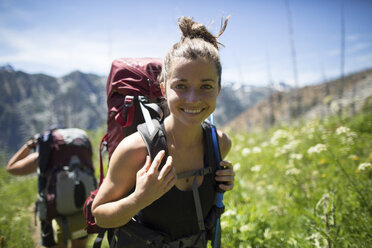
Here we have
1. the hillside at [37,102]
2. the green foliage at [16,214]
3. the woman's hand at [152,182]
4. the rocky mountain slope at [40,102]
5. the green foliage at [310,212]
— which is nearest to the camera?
the woman's hand at [152,182]

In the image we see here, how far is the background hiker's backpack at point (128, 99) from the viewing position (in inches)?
62.3

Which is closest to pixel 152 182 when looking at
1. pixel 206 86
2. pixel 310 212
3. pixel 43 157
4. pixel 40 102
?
pixel 206 86

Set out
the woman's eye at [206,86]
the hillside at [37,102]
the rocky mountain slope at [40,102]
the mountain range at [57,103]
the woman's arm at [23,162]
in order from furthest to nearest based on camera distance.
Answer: the hillside at [37,102]
the rocky mountain slope at [40,102]
the mountain range at [57,103]
the woman's arm at [23,162]
the woman's eye at [206,86]

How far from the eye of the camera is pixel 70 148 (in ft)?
8.83

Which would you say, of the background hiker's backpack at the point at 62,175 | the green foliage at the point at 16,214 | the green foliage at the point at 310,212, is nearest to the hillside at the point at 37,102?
the green foliage at the point at 16,214

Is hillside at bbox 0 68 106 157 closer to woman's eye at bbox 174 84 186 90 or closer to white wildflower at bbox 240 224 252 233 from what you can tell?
white wildflower at bbox 240 224 252 233

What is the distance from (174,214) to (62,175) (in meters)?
1.87

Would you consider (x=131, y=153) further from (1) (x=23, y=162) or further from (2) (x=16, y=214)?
(2) (x=16, y=214)

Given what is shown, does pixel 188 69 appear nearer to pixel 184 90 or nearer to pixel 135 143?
pixel 184 90

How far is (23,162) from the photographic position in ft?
8.55

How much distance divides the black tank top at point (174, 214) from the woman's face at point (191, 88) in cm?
51

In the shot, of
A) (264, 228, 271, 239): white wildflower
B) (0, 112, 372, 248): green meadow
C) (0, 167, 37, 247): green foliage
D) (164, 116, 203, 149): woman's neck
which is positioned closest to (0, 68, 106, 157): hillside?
(0, 167, 37, 247): green foliage

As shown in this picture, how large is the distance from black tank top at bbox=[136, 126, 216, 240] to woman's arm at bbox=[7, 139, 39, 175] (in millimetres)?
2050

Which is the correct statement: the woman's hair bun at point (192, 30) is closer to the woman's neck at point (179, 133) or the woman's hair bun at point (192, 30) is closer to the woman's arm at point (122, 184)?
the woman's neck at point (179, 133)
